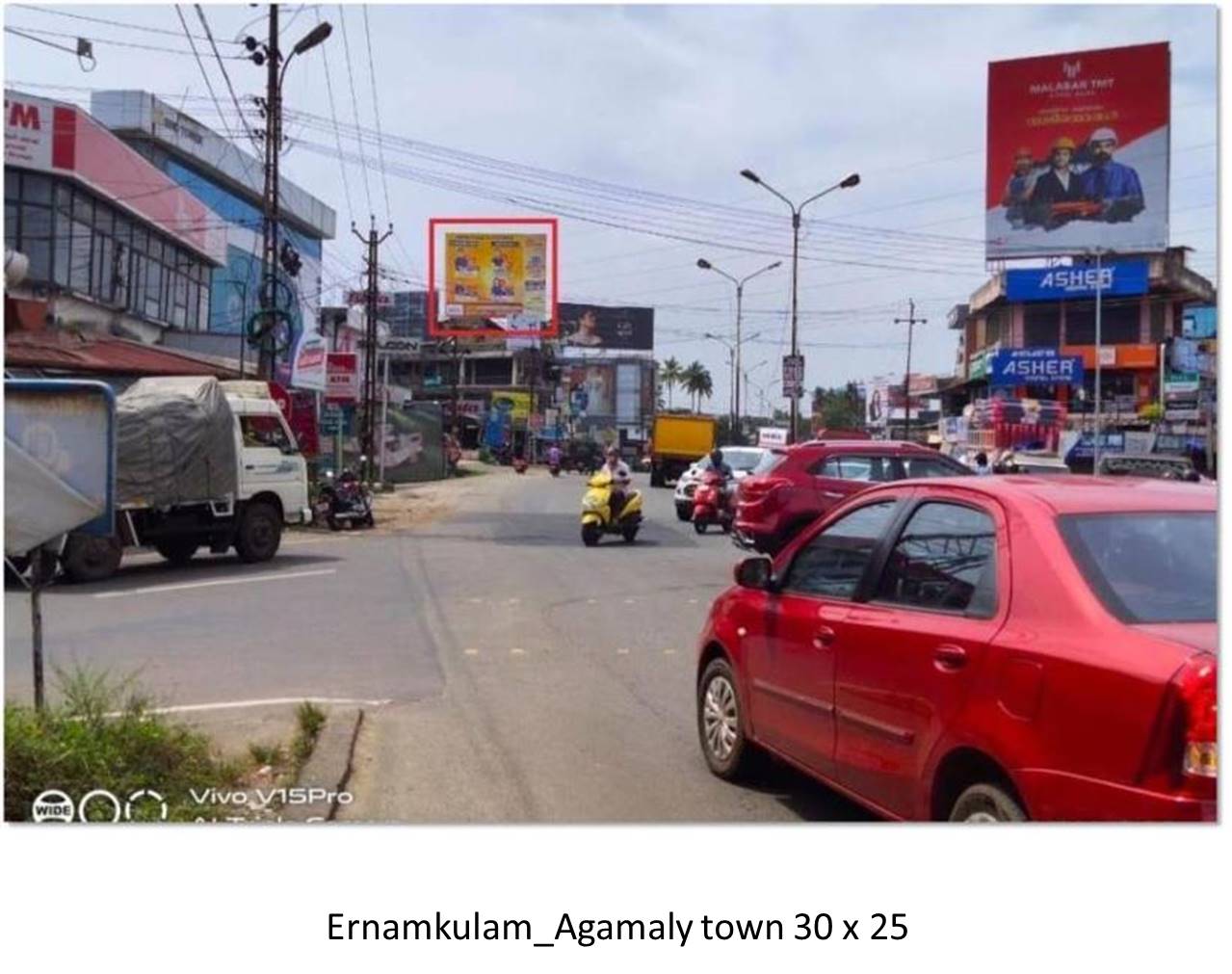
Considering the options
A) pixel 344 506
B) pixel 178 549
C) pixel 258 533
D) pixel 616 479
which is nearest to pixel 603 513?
pixel 616 479

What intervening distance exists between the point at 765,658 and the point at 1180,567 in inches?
72.9

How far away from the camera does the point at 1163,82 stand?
5.84 metres

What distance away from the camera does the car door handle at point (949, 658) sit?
13.0 feet

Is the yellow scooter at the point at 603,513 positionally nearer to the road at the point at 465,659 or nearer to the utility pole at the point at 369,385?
the road at the point at 465,659

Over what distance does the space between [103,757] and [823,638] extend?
275 cm

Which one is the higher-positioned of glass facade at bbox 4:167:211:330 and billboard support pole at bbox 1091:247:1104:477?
glass facade at bbox 4:167:211:330

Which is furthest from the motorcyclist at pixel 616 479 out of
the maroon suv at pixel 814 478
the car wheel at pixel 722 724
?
the car wheel at pixel 722 724

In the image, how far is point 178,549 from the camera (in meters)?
16.4

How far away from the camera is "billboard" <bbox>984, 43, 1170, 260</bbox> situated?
20.7 ft

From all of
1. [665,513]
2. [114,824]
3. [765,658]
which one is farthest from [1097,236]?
[665,513]

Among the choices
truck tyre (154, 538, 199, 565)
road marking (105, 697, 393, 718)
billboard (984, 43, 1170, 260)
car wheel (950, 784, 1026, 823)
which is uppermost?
billboard (984, 43, 1170, 260)

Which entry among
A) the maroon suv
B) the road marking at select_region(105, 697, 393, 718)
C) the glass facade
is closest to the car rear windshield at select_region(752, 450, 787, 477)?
the maroon suv

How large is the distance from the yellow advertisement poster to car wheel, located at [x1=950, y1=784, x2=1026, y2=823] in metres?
4.57

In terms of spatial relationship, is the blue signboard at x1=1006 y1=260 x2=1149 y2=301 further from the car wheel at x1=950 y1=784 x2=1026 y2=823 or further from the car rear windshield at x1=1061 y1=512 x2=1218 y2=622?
the car wheel at x1=950 y1=784 x2=1026 y2=823
